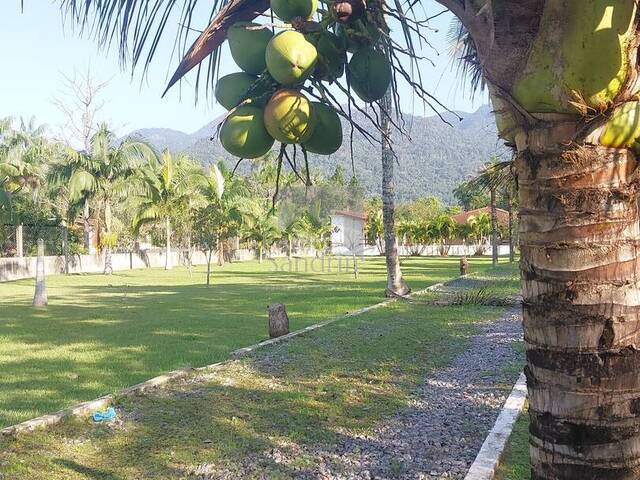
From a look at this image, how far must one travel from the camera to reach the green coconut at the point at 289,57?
1739 mm

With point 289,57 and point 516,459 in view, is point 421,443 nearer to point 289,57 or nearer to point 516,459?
point 516,459

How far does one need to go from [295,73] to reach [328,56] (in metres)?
0.26

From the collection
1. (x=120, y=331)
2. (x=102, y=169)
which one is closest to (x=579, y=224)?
(x=120, y=331)

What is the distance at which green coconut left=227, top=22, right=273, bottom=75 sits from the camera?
6.33 feet

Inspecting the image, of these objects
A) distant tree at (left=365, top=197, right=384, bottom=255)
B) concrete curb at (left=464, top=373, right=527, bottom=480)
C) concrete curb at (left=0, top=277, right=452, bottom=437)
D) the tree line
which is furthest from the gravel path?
distant tree at (left=365, top=197, right=384, bottom=255)

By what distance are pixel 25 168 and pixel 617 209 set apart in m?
41.7

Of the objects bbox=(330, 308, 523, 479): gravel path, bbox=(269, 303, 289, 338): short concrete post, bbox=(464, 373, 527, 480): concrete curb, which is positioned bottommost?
bbox=(330, 308, 523, 479): gravel path

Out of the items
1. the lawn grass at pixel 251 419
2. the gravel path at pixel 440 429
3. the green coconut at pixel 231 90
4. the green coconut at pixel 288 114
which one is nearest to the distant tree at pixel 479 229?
the lawn grass at pixel 251 419

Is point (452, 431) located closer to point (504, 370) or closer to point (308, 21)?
point (504, 370)

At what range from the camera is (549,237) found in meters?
1.38

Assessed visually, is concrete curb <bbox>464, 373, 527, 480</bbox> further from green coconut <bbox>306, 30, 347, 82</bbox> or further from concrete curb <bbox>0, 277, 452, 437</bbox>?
concrete curb <bbox>0, 277, 452, 437</bbox>

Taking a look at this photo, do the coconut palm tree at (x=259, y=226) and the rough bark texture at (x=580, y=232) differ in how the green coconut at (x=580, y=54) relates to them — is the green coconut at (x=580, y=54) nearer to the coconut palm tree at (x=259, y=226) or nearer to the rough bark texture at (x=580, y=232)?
the rough bark texture at (x=580, y=232)

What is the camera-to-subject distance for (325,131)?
197 cm

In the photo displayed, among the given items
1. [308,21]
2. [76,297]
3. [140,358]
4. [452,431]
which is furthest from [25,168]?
[308,21]
